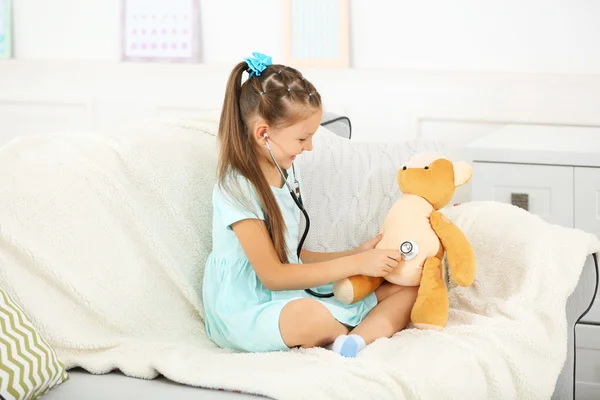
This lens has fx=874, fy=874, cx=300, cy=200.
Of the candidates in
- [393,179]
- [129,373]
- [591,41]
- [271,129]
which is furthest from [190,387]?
[591,41]

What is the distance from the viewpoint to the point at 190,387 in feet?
4.52

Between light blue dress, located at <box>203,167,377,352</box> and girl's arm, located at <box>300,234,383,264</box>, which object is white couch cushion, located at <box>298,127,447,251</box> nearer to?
girl's arm, located at <box>300,234,383,264</box>

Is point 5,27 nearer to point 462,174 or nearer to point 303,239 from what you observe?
point 303,239

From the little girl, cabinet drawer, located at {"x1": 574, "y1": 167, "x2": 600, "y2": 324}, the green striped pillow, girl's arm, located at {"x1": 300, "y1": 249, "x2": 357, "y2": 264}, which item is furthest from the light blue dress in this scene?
cabinet drawer, located at {"x1": 574, "y1": 167, "x2": 600, "y2": 324}

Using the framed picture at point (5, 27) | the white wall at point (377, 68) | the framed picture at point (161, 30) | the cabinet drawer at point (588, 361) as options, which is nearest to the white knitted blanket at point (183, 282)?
the cabinet drawer at point (588, 361)

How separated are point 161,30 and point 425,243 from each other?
1.75 metres

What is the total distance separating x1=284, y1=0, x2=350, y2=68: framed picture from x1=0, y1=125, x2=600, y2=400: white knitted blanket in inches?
39.2

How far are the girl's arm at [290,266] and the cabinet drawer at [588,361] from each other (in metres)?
0.94

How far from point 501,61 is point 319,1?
634 millimetres

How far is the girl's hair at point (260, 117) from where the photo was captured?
1.73 m

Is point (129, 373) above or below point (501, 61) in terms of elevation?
below

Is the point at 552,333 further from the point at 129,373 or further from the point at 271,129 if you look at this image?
the point at 129,373

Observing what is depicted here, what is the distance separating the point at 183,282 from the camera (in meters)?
1.76

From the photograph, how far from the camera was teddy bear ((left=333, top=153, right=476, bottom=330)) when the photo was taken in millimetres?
1680
